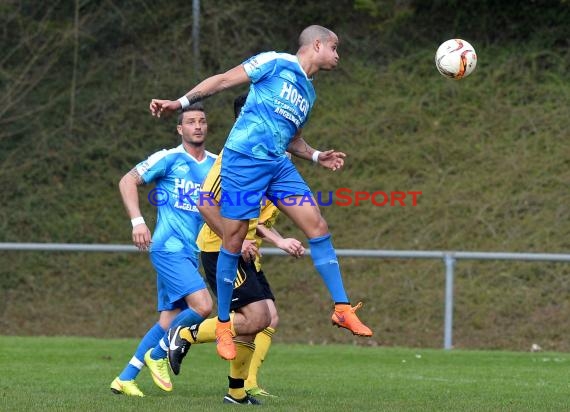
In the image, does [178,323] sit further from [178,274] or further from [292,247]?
[292,247]

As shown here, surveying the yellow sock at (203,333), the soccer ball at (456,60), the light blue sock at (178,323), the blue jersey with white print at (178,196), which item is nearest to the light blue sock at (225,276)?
the yellow sock at (203,333)

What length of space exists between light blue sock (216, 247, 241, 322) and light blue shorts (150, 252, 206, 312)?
3.78ft

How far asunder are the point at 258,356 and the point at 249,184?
1787 millimetres

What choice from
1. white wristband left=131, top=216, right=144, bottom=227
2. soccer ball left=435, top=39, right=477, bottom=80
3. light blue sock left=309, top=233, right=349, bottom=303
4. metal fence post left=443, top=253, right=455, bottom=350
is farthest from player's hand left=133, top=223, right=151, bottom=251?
metal fence post left=443, top=253, right=455, bottom=350

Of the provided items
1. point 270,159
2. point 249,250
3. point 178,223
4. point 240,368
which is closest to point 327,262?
point 249,250

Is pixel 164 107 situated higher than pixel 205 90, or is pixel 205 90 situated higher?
pixel 205 90

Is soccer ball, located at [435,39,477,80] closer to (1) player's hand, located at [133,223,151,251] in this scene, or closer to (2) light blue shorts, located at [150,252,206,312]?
(2) light blue shorts, located at [150,252,206,312]

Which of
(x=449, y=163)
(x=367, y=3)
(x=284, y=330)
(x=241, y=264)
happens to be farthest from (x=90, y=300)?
(x=241, y=264)

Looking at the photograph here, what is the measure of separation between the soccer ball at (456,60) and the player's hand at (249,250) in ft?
6.98

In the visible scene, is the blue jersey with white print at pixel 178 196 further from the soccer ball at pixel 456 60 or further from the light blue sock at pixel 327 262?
the soccer ball at pixel 456 60

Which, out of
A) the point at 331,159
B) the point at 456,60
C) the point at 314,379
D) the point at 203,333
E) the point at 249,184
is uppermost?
the point at 456,60

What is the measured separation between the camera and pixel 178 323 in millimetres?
7789

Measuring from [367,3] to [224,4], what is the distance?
2.66 m

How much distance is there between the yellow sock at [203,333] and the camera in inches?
279
